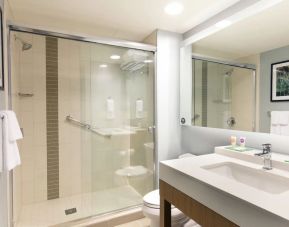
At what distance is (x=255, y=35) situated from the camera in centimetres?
168

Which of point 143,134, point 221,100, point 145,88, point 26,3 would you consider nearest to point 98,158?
point 143,134

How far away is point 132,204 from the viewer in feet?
7.75

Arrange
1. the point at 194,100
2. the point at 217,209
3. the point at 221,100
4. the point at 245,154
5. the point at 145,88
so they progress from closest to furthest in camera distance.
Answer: the point at 217,209
the point at 245,154
the point at 221,100
the point at 194,100
the point at 145,88

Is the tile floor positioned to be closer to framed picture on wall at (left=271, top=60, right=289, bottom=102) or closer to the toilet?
the toilet

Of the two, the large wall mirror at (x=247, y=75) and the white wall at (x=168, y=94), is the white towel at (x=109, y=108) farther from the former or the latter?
the large wall mirror at (x=247, y=75)

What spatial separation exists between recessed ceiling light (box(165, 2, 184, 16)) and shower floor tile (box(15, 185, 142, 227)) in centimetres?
214

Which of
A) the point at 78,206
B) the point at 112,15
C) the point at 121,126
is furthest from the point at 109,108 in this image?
the point at 78,206

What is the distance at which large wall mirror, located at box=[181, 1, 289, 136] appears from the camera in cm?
149

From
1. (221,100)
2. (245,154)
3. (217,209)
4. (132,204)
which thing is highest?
(221,100)

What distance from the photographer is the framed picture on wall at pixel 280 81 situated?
146 cm

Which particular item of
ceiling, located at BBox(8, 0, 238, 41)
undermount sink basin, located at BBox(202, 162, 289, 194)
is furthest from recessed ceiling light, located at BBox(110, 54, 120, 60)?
undermount sink basin, located at BBox(202, 162, 289, 194)

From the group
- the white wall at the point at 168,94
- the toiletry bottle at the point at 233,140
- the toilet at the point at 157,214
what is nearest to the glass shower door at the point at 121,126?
the white wall at the point at 168,94

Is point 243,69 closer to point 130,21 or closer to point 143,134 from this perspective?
point 130,21

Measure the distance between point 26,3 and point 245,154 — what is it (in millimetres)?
2251
